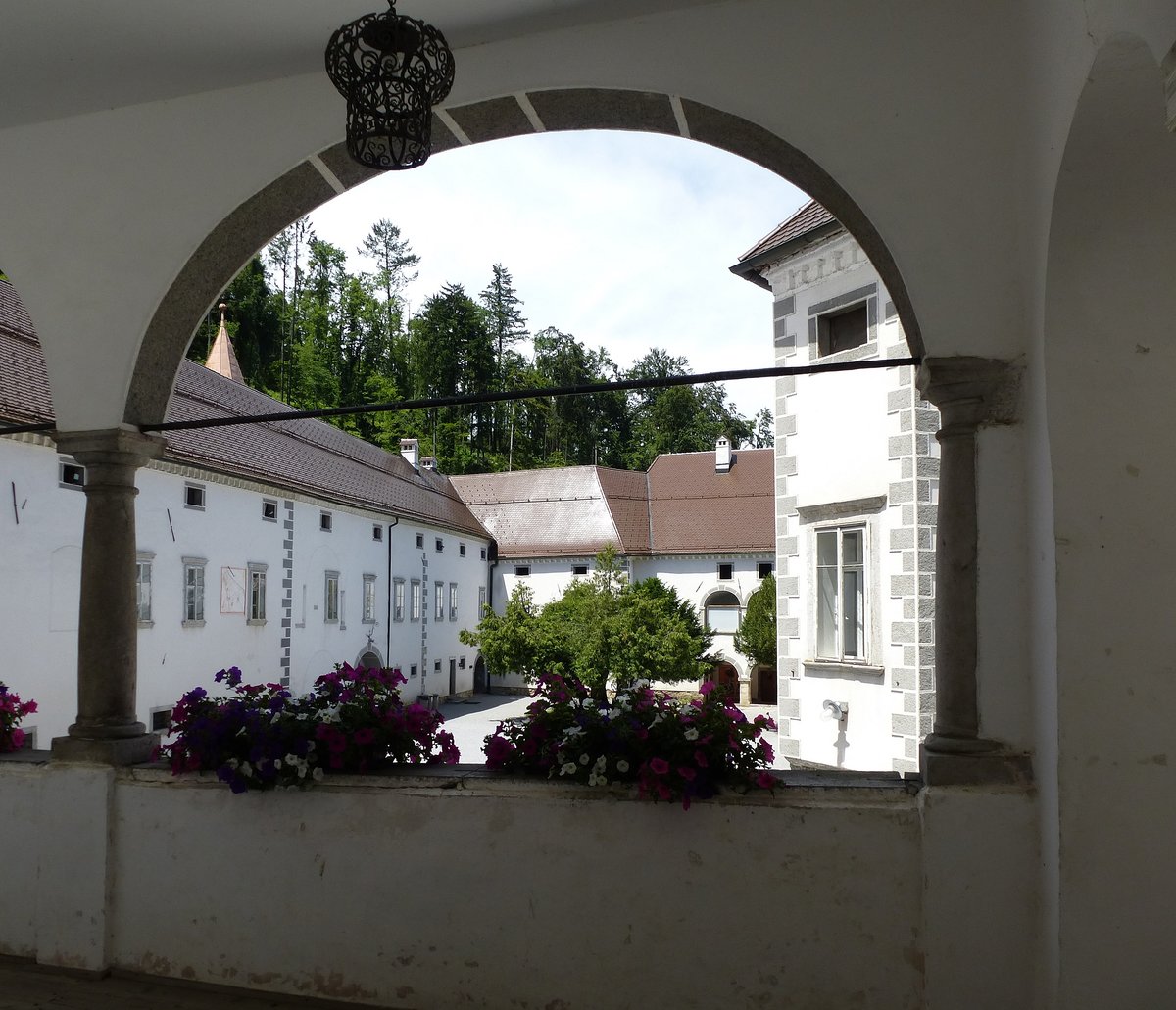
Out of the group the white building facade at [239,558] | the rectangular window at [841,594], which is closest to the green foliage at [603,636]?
the white building facade at [239,558]

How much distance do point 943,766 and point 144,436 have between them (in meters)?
2.94

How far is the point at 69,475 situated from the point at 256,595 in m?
5.22

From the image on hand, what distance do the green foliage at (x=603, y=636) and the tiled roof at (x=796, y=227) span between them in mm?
12707

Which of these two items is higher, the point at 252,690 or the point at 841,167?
the point at 841,167

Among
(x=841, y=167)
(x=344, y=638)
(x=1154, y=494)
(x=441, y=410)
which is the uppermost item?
(x=441, y=410)

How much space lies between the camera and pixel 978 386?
293cm

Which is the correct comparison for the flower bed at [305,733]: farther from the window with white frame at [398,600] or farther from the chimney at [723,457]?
the chimney at [723,457]

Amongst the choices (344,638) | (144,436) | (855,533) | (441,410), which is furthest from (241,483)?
(441,410)

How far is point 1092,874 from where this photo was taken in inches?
103

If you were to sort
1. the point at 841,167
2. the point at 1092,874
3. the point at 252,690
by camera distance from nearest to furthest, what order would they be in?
the point at 1092,874
the point at 841,167
the point at 252,690


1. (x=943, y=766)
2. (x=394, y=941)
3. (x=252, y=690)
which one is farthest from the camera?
(x=252, y=690)

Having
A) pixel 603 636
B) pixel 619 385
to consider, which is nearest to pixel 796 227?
pixel 619 385

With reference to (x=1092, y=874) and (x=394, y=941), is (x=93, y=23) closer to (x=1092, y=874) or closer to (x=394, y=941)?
(x=394, y=941)

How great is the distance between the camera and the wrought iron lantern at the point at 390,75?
8.93 ft
